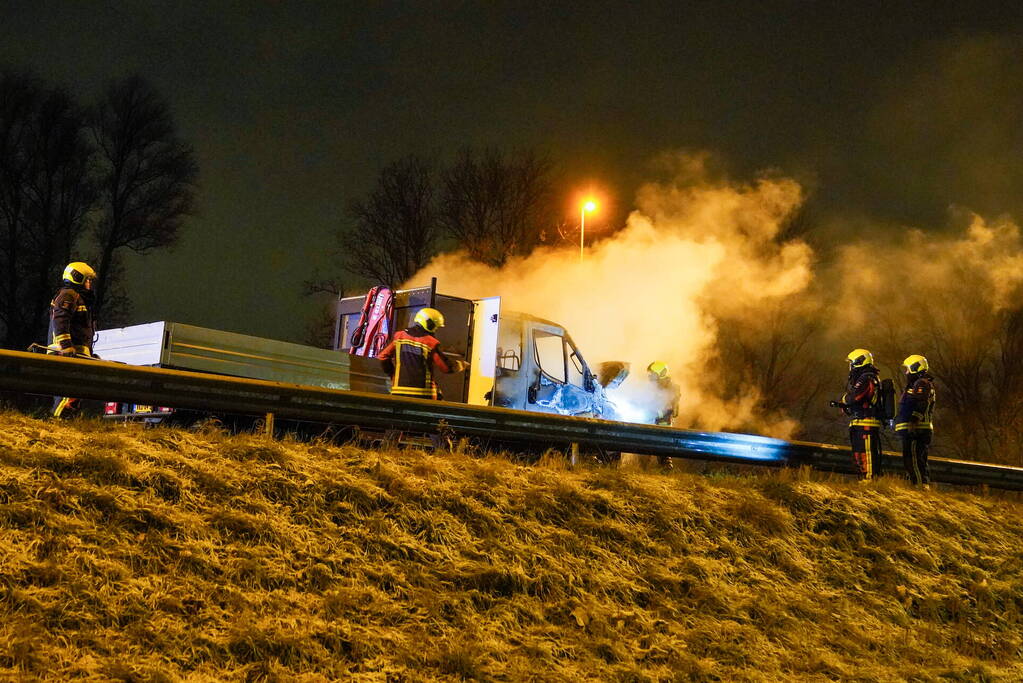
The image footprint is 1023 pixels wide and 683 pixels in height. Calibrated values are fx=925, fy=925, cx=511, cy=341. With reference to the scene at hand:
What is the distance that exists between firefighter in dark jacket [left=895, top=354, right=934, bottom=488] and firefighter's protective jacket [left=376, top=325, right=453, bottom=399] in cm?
627

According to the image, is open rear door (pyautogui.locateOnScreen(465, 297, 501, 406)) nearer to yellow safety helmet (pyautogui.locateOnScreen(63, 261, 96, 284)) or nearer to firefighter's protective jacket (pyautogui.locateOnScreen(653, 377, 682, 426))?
firefighter's protective jacket (pyautogui.locateOnScreen(653, 377, 682, 426))

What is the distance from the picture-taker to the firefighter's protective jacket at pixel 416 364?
1033 centimetres

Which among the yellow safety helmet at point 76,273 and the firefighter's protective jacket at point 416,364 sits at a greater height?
the yellow safety helmet at point 76,273

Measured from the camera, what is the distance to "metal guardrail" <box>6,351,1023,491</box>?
7598 mm

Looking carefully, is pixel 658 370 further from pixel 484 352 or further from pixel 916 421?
pixel 916 421

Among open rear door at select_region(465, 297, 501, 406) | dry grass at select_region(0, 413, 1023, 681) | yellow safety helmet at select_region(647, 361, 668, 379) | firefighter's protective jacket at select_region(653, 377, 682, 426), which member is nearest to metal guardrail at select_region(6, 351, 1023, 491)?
dry grass at select_region(0, 413, 1023, 681)

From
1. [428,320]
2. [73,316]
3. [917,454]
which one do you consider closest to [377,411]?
[428,320]

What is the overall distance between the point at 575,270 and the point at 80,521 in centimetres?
1613

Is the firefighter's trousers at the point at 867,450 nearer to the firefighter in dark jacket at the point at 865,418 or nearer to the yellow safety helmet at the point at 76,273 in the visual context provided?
the firefighter in dark jacket at the point at 865,418

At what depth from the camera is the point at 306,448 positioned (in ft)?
24.3

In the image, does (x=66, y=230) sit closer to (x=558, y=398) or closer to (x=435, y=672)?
(x=558, y=398)

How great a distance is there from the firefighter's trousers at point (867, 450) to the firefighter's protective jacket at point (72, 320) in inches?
362

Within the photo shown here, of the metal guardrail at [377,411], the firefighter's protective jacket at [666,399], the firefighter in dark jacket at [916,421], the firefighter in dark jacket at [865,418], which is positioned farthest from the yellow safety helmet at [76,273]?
the firefighter in dark jacket at [916,421]

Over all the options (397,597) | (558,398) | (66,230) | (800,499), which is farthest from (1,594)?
(66,230)
